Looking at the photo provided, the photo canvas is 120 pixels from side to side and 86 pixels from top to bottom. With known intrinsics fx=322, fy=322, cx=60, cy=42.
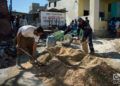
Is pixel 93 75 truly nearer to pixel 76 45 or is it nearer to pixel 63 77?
pixel 63 77

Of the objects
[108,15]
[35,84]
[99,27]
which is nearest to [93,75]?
[35,84]

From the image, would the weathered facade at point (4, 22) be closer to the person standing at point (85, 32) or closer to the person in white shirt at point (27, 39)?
the person standing at point (85, 32)

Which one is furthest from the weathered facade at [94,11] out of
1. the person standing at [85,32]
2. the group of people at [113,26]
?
the person standing at [85,32]

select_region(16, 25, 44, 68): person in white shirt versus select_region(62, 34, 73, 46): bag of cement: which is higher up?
select_region(16, 25, 44, 68): person in white shirt

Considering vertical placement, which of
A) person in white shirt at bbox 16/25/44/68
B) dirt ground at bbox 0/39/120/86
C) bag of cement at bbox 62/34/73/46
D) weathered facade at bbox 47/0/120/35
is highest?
weathered facade at bbox 47/0/120/35

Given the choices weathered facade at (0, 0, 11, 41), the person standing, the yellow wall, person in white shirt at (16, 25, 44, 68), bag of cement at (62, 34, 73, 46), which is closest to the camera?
person in white shirt at (16, 25, 44, 68)

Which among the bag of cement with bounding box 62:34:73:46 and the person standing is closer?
the person standing

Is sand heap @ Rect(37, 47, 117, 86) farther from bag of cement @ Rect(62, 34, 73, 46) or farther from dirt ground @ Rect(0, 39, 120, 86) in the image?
bag of cement @ Rect(62, 34, 73, 46)

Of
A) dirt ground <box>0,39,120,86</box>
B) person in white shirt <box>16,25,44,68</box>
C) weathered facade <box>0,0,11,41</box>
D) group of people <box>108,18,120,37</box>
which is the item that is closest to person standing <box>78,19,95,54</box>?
dirt ground <box>0,39,120,86</box>

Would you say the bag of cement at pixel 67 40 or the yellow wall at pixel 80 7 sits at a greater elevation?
the yellow wall at pixel 80 7

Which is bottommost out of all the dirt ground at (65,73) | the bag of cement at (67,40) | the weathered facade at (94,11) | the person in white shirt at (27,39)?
the dirt ground at (65,73)

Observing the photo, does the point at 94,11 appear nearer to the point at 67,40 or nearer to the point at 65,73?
the point at 67,40

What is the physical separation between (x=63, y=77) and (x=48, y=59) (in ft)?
7.50

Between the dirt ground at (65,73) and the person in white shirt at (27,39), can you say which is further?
the person in white shirt at (27,39)
